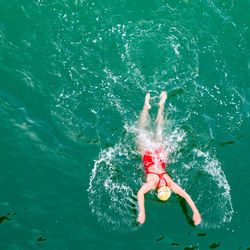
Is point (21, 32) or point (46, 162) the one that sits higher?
point (21, 32)

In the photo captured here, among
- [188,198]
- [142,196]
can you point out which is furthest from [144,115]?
[188,198]

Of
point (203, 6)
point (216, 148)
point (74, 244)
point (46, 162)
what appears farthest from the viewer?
point (203, 6)

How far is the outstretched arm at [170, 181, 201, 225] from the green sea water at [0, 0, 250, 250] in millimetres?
919

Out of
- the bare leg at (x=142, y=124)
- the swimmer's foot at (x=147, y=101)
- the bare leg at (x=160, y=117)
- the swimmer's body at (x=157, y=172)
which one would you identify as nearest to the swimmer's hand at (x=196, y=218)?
the swimmer's body at (x=157, y=172)

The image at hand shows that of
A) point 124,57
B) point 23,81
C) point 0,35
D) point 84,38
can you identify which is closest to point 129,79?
point 124,57

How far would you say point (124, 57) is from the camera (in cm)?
1719

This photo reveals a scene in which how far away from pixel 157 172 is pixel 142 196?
1003 mm

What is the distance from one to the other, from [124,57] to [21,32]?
3764 millimetres

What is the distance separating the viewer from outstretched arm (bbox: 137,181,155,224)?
13.7 meters

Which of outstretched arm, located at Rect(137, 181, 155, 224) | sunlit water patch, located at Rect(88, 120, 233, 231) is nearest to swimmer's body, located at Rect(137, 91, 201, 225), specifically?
outstretched arm, located at Rect(137, 181, 155, 224)

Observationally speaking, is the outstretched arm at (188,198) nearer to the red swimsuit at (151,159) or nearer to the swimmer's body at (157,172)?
the swimmer's body at (157,172)

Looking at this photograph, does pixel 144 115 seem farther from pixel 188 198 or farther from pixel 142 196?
pixel 188 198

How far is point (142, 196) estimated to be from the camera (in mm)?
14047

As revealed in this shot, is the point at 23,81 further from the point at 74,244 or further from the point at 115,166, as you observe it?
the point at 74,244
